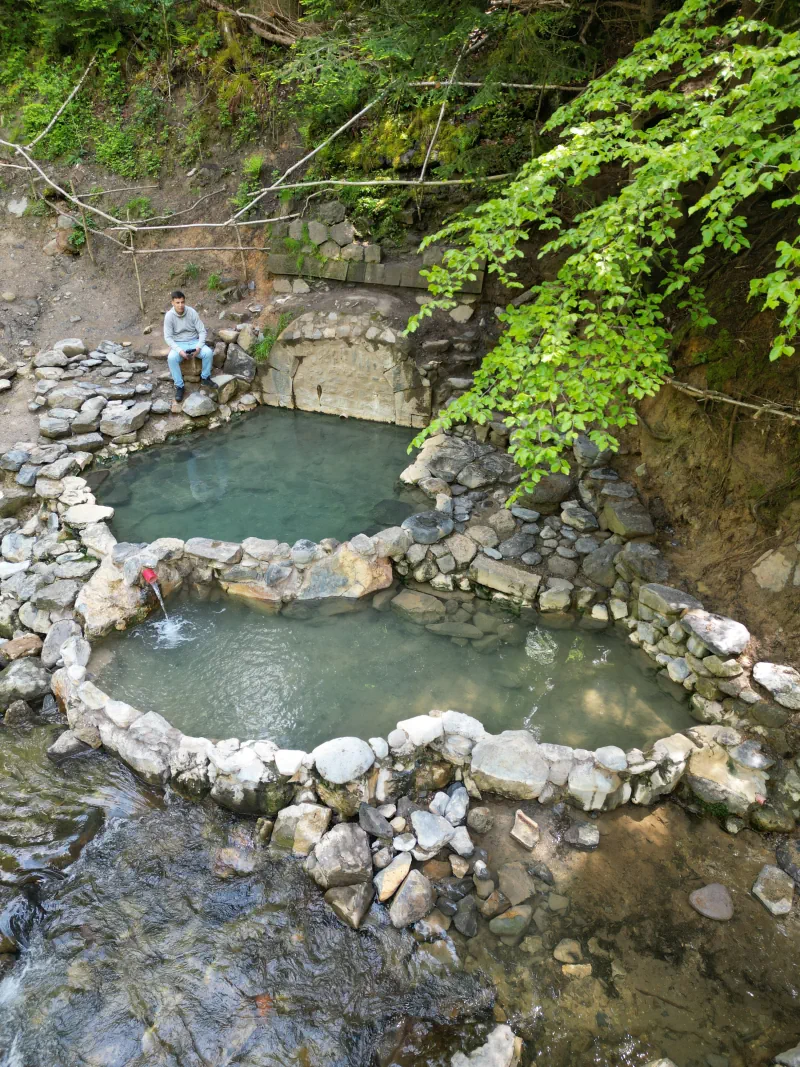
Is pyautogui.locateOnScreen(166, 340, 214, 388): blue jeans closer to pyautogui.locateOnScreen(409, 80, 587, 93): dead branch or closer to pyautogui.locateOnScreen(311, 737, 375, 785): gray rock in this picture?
pyautogui.locateOnScreen(409, 80, 587, 93): dead branch

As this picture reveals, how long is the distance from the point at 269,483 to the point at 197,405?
6.93 ft

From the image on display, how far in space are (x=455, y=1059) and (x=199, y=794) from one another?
7.70ft

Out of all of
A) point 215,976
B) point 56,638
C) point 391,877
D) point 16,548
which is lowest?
point 215,976

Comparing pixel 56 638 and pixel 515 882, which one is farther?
pixel 56 638

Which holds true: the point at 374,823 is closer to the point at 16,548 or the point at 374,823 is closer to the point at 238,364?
the point at 16,548

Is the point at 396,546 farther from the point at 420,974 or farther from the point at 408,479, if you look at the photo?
the point at 420,974

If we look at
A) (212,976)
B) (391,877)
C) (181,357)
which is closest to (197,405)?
(181,357)

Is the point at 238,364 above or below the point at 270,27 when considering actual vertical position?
below

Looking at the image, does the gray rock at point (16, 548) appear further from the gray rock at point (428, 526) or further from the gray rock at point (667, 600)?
the gray rock at point (667, 600)

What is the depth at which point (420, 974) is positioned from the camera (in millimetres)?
3559

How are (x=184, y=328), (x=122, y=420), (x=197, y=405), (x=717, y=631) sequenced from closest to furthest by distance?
(x=717, y=631) < (x=122, y=420) < (x=184, y=328) < (x=197, y=405)

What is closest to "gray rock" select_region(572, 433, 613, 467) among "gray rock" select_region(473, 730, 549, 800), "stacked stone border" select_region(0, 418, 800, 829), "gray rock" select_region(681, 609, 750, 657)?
"stacked stone border" select_region(0, 418, 800, 829)

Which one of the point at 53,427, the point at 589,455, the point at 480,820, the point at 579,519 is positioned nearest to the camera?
the point at 480,820

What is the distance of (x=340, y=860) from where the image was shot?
3943mm
